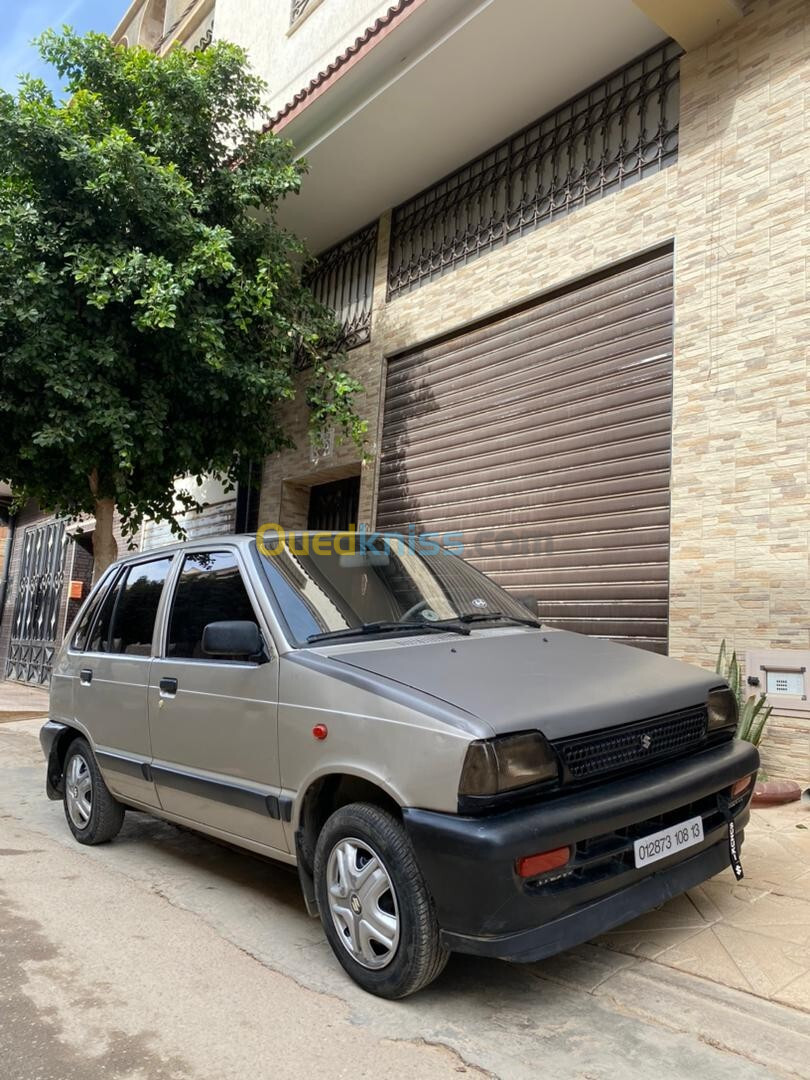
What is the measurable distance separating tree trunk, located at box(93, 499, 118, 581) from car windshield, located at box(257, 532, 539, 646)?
6193mm

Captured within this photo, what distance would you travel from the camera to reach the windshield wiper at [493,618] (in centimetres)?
379

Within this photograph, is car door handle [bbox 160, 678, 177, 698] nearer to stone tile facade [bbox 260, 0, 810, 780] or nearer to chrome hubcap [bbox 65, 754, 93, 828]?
chrome hubcap [bbox 65, 754, 93, 828]

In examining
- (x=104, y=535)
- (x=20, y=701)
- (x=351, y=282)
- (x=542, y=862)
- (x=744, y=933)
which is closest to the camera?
(x=542, y=862)

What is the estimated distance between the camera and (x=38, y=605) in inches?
699

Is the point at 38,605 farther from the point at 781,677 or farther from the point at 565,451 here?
the point at 781,677

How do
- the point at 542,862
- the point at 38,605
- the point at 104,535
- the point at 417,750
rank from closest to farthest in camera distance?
the point at 542,862, the point at 417,750, the point at 104,535, the point at 38,605

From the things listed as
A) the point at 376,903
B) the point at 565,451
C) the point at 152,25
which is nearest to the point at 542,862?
the point at 376,903

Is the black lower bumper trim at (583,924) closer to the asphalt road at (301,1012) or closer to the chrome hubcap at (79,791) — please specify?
the asphalt road at (301,1012)

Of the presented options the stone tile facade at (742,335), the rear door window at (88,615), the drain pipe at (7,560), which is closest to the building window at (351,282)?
the stone tile facade at (742,335)

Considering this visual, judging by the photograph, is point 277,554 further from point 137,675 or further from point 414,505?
point 414,505


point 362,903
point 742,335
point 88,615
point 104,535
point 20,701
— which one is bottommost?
point 20,701

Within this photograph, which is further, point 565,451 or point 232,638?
point 565,451

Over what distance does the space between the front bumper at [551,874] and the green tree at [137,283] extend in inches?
245

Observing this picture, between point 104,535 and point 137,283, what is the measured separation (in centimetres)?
324
